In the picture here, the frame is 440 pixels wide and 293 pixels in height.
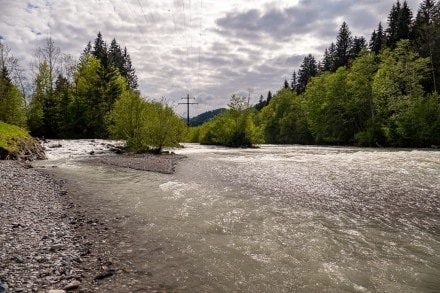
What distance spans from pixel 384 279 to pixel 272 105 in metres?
108

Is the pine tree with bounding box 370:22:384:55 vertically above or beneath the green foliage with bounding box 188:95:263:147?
above

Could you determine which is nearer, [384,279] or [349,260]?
[384,279]

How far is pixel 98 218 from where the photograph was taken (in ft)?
37.4

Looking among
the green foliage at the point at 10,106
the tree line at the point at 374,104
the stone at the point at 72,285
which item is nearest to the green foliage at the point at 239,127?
the tree line at the point at 374,104

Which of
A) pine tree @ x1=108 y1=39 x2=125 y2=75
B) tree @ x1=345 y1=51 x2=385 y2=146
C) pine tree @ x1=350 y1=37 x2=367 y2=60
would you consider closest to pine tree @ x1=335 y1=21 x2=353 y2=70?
pine tree @ x1=350 y1=37 x2=367 y2=60

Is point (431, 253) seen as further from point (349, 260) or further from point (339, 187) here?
point (339, 187)

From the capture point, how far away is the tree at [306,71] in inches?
5399

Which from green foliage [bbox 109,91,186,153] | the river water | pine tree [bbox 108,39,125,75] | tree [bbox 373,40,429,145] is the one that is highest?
pine tree [bbox 108,39,125,75]

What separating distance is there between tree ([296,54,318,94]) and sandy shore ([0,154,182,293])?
130629 millimetres

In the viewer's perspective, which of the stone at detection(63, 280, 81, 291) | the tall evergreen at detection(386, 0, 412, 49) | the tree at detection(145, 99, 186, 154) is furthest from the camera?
the tall evergreen at detection(386, 0, 412, 49)

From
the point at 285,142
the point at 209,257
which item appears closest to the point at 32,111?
the point at 285,142

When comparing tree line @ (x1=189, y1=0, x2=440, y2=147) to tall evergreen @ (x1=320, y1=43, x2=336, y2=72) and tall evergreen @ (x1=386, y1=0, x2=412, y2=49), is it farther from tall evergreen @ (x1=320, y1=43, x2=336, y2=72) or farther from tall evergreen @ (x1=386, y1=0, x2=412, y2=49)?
tall evergreen @ (x1=320, y1=43, x2=336, y2=72)

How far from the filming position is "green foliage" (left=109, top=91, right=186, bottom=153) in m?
41.2

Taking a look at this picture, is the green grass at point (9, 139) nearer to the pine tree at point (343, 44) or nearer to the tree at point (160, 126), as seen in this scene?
the tree at point (160, 126)
